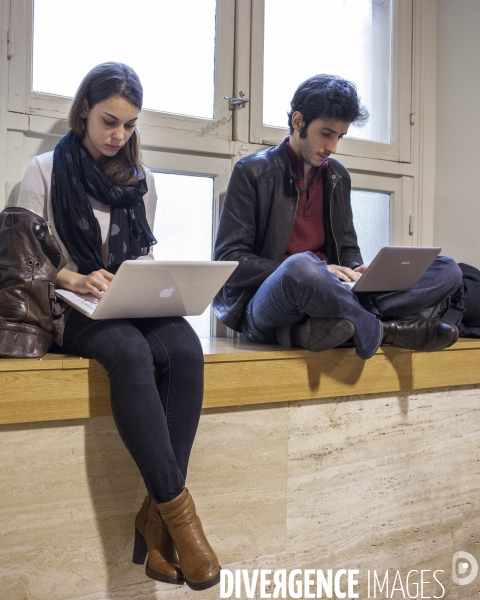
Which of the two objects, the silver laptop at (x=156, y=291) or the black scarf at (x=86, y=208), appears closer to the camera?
the silver laptop at (x=156, y=291)

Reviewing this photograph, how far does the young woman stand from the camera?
133 centimetres

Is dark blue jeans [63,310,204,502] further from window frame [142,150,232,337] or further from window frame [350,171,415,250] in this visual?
window frame [350,171,415,250]

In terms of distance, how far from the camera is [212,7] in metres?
2.23

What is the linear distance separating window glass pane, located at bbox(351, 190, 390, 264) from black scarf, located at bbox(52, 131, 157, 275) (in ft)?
3.55

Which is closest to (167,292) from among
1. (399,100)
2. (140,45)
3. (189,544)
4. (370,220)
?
(189,544)

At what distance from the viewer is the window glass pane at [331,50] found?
7.72 feet

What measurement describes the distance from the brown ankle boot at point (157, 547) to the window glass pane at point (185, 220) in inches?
36.1

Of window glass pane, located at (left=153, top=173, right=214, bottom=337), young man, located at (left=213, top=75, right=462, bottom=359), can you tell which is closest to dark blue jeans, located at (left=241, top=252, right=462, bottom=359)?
young man, located at (left=213, top=75, right=462, bottom=359)

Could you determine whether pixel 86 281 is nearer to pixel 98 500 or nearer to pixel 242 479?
pixel 98 500

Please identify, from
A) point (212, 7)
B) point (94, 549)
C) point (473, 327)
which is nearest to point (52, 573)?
point (94, 549)

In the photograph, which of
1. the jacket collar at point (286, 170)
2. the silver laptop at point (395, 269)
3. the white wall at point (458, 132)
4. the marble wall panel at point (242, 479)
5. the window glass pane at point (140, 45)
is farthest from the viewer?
the white wall at point (458, 132)

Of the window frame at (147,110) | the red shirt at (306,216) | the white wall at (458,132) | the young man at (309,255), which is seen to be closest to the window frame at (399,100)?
the white wall at (458,132)

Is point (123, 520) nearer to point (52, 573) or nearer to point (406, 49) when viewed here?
point (52, 573)

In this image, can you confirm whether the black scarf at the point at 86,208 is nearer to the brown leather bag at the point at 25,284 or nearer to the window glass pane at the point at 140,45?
the brown leather bag at the point at 25,284
